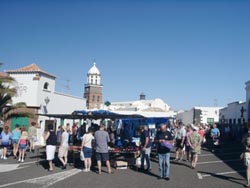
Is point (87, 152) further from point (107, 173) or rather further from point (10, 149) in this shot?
point (10, 149)

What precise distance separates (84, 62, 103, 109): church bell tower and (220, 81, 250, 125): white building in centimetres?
5211

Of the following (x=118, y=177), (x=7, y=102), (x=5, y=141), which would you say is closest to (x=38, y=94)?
(x=7, y=102)

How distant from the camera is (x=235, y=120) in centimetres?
3597

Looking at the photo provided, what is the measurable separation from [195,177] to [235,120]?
2642 cm

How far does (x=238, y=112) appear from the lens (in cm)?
3459

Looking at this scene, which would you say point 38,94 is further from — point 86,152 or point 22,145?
point 86,152

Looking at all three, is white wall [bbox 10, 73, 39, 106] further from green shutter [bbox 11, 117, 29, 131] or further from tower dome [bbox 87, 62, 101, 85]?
tower dome [bbox 87, 62, 101, 85]

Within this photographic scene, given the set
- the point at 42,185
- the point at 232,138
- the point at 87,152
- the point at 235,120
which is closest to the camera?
the point at 42,185

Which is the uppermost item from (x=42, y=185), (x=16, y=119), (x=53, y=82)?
(x=53, y=82)

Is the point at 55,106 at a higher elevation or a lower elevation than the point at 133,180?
higher

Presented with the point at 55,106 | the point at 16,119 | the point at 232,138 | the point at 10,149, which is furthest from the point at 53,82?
the point at 232,138

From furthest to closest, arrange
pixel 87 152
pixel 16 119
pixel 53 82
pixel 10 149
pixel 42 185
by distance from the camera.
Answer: pixel 53 82, pixel 16 119, pixel 10 149, pixel 87 152, pixel 42 185

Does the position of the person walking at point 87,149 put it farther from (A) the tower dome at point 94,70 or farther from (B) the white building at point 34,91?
(A) the tower dome at point 94,70

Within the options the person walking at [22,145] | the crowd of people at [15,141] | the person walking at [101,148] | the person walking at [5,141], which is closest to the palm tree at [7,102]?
the crowd of people at [15,141]
